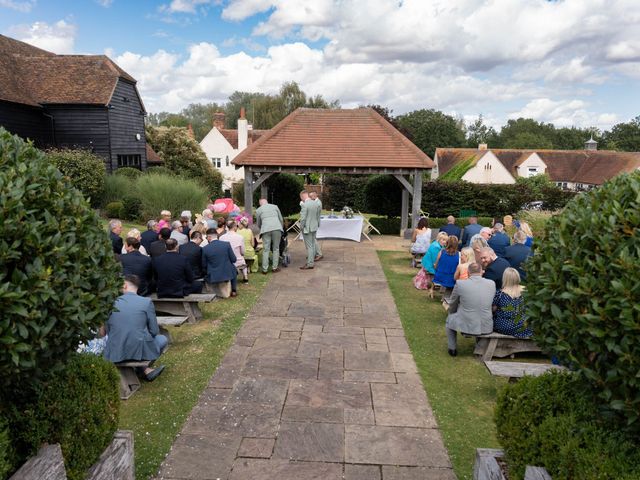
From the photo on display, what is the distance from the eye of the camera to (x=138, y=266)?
24.0 feet

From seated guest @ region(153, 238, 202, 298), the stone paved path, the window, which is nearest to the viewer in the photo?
the stone paved path

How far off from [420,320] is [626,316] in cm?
582

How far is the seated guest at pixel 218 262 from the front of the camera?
8602 mm

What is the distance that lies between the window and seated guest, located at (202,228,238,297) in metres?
20.1

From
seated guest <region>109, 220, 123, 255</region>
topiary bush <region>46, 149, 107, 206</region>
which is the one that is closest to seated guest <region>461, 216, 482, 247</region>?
seated guest <region>109, 220, 123, 255</region>

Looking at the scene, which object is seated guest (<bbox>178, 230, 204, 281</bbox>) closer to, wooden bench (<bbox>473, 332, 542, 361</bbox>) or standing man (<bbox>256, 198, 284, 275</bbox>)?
standing man (<bbox>256, 198, 284, 275</bbox>)

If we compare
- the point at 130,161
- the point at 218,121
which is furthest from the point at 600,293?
the point at 218,121

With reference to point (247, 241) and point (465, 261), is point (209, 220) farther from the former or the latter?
point (465, 261)

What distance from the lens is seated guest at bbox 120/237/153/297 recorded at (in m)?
7.32

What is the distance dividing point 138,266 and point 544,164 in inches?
2295

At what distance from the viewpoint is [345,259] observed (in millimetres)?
13164

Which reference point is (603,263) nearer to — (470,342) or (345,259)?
(470,342)

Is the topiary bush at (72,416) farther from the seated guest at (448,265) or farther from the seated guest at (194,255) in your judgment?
the seated guest at (448,265)

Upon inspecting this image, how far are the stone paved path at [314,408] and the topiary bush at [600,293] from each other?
1802 millimetres
